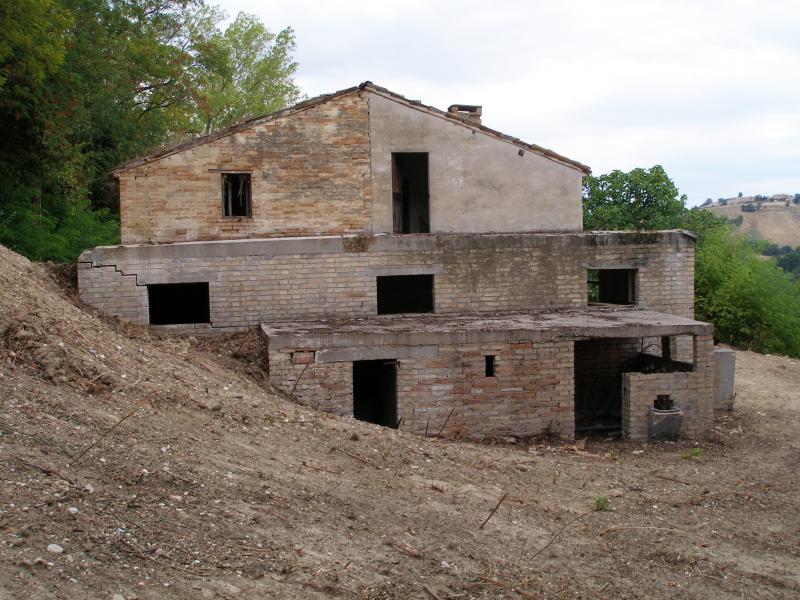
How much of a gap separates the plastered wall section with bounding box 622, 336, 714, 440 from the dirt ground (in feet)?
1.48

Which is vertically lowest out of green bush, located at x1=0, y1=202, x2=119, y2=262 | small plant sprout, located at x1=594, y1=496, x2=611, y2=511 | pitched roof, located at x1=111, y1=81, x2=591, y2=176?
small plant sprout, located at x1=594, y1=496, x2=611, y2=511

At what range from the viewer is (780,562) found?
7.86m

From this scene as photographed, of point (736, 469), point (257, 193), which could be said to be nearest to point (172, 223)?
point (257, 193)

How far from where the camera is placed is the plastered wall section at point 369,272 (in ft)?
44.9

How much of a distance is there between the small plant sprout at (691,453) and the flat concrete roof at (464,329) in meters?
1.84

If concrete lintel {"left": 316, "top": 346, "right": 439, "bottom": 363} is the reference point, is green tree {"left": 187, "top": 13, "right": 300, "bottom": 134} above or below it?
above

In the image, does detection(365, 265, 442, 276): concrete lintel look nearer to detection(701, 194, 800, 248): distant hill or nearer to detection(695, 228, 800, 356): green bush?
detection(695, 228, 800, 356): green bush

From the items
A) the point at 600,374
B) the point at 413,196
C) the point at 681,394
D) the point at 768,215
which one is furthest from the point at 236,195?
the point at 768,215

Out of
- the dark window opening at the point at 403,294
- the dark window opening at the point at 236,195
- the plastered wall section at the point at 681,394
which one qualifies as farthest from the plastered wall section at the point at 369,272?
the dark window opening at the point at 403,294

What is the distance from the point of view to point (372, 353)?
11.9m

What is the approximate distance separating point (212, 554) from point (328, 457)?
3226mm

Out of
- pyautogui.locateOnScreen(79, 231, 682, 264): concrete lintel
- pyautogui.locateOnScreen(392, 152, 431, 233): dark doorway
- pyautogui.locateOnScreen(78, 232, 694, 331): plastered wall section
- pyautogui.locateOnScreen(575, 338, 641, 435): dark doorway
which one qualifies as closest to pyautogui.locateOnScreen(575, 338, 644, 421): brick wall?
pyautogui.locateOnScreen(575, 338, 641, 435): dark doorway

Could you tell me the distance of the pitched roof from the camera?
13.9 m

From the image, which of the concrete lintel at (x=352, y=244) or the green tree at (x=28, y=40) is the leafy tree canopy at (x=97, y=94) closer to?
the green tree at (x=28, y=40)
